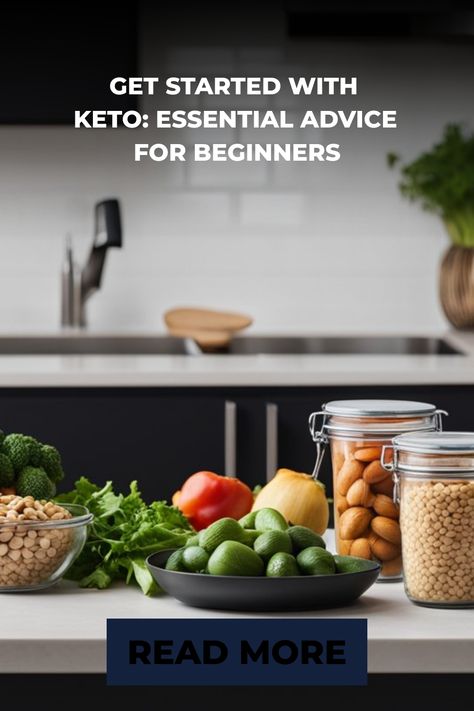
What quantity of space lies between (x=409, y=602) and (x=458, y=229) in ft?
8.27

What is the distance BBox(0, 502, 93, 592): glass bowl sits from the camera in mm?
1271

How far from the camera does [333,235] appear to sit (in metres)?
3.77

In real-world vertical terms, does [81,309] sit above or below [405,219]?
below

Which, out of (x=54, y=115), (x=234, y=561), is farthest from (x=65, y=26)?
(x=234, y=561)

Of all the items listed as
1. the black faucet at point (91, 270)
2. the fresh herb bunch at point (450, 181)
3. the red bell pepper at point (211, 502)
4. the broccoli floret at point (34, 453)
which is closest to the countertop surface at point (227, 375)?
the black faucet at point (91, 270)

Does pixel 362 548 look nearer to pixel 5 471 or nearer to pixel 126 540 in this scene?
pixel 126 540

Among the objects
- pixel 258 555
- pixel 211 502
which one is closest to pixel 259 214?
pixel 211 502

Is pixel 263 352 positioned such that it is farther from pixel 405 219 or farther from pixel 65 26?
pixel 65 26

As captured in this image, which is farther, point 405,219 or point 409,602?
point 405,219

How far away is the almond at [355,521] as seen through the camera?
134 cm

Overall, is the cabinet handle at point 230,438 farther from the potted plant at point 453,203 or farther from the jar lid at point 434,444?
the jar lid at point 434,444

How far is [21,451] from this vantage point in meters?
1.46

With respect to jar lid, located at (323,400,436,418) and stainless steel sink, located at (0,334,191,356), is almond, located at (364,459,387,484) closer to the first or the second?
jar lid, located at (323,400,436,418)

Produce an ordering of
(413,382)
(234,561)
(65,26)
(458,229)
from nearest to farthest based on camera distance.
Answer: (234,561) → (413,382) → (65,26) → (458,229)
